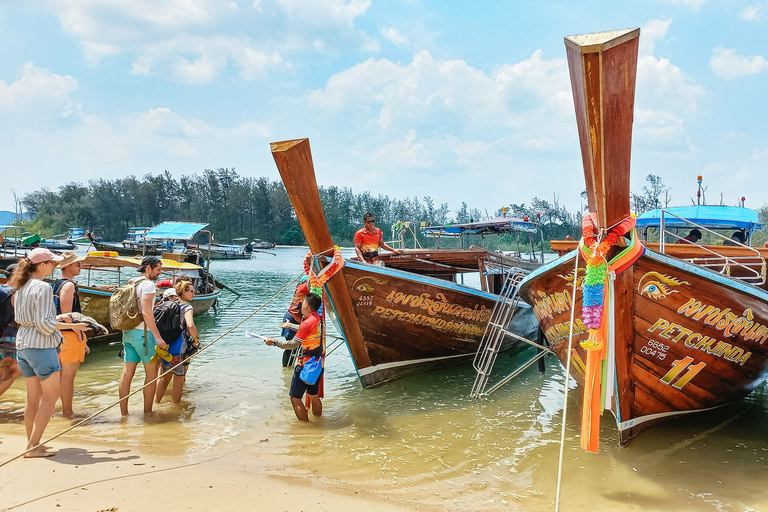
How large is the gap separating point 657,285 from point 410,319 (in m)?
3.65

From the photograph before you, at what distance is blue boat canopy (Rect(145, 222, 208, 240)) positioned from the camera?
77.9 ft

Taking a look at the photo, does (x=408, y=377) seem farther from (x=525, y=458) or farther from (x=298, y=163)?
(x=298, y=163)

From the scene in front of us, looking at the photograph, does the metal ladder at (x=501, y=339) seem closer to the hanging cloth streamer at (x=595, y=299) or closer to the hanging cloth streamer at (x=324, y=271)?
the hanging cloth streamer at (x=324, y=271)

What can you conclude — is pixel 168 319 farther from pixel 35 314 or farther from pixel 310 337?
pixel 35 314

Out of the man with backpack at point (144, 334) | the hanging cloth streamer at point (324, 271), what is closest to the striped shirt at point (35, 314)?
the man with backpack at point (144, 334)

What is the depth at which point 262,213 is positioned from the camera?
79812 millimetres

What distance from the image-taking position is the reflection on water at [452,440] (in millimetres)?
4391

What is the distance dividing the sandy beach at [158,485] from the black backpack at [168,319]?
4.44 ft

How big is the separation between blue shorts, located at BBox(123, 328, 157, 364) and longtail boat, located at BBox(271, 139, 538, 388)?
2.12 meters

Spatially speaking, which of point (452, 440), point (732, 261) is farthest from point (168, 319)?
point (732, 261)

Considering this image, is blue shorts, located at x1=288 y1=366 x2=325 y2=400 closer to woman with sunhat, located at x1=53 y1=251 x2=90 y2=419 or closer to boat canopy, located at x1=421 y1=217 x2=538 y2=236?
woman with sunhat, located at x1=53 y1=251 x2=90 y2=419

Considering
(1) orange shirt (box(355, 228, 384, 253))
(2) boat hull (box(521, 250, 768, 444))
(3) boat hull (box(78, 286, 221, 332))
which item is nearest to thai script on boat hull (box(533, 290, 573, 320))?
A: (2) boat hull (box(521, 250, 768, 444))

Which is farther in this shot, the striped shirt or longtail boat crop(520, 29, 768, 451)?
the striped shirt

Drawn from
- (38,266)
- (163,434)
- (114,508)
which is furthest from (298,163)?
(114,508)
